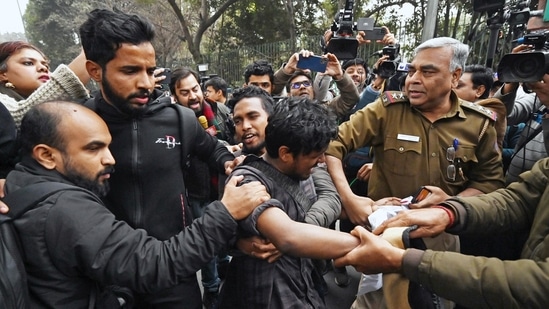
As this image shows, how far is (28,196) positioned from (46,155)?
7.6 inches

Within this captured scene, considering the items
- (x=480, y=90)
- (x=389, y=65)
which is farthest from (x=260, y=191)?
(x=480, y=90)

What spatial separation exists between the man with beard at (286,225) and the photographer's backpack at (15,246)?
2.21 ft

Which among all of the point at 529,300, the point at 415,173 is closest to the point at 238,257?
the point at 529,300

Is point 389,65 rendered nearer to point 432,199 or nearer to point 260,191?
point 432,199

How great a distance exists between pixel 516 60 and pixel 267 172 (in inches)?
61.5

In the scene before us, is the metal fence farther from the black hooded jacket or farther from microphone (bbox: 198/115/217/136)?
the black hooded jacket

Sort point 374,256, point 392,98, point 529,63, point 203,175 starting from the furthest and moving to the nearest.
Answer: point 203,175
point 392,98
point 529,63
point 374,256

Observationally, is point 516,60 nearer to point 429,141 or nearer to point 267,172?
point 429,141

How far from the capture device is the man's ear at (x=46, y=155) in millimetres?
1257

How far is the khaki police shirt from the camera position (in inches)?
84.8

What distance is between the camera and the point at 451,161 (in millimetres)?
2131

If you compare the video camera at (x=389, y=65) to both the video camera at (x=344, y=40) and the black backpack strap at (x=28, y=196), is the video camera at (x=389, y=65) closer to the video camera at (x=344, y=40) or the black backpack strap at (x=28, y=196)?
the video camera at (x=344, y=40)

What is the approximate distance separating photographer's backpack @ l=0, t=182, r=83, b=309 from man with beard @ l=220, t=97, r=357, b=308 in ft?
2.21

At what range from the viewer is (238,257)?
5.12 ft
